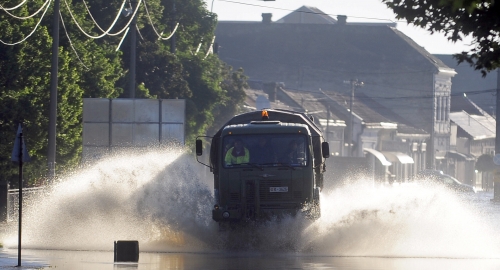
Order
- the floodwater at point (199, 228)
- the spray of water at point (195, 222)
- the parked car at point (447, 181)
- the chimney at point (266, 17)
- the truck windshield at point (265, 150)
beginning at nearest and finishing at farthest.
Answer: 1. the floodwater at point (199, 228)
2. the spray of water at point (195, 222)
3. the truck windshield at point (265, 150)
4. the parked car at point (447, 181)
5. the chimney at point (266, 17)

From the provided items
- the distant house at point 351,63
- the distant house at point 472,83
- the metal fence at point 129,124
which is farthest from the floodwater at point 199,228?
the distant house at point 472,83

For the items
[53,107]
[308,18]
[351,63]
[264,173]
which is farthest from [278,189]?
[308,18]

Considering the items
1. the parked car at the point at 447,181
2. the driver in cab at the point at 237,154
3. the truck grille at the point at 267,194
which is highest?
the driver in cab at the point at 237,154

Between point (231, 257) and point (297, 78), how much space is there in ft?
326

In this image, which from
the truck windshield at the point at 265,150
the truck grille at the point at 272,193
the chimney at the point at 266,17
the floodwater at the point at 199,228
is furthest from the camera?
the chimney at the point at 266,17

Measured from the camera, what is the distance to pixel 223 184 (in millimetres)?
24016

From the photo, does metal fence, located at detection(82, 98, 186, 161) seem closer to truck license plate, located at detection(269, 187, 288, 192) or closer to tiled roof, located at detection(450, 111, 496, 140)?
truck license plate, located at detection(269, 187, 288, 192)

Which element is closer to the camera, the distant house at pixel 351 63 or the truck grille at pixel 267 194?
the truck grille at pixel 267 194

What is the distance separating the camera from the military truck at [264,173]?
23.7m

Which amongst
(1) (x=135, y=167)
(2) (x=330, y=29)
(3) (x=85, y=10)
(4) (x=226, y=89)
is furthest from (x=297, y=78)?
(1) (x=135, y=167)

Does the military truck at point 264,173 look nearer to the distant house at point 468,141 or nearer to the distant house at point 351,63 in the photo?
the distant house at point 468,141

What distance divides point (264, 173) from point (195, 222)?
1.90 metres

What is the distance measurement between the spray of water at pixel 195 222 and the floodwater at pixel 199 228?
2cm

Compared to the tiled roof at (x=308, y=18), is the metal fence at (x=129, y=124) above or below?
below
